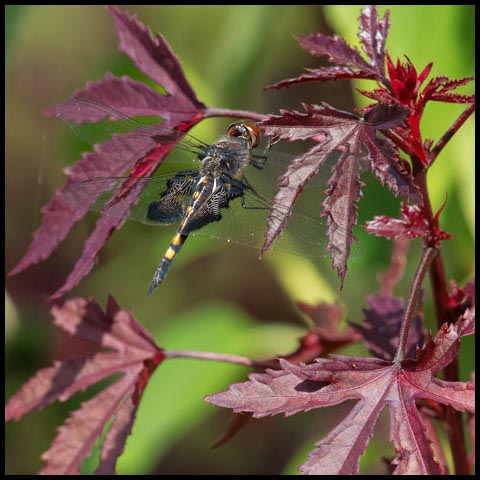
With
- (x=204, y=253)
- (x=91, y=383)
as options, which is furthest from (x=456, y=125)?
(x=204, y=253)

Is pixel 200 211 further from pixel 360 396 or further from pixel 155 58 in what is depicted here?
pixel 360 396

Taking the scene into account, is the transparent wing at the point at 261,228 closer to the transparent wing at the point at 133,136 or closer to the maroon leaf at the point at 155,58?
the transparent wing at the point at 133,136

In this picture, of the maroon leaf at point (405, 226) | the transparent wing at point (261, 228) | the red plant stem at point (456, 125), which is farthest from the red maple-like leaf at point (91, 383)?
the red plant stem at point (456, 125)

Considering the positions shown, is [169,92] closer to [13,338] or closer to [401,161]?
[401,161]

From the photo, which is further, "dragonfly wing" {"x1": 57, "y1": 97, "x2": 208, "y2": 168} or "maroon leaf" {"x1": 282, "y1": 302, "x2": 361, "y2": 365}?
"maroon leaf" {"x1": 282, "y1": 302, "x2": 361, "y2": 365}

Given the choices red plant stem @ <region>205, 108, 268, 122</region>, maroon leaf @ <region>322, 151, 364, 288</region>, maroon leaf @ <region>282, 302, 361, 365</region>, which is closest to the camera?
maroon leaf @ <region>322, 151, 364, 288</region>

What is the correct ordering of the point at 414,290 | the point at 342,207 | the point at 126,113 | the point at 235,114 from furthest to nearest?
the point at 126,113
the point at 235,114
the point at 414,290
the point at 342,207

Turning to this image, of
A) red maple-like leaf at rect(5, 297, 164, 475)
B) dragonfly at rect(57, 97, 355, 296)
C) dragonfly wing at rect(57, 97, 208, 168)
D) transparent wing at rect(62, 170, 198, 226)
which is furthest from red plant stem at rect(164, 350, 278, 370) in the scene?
dragonfly wing at rect(57, 97, 208, 168)

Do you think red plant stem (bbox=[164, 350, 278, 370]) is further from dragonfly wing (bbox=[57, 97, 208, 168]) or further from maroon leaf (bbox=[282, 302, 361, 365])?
dragonfly wing (bbox=[57, 97, 208, 168])
